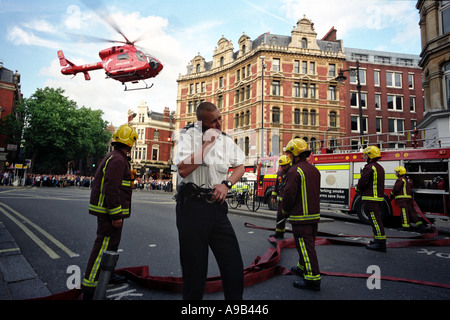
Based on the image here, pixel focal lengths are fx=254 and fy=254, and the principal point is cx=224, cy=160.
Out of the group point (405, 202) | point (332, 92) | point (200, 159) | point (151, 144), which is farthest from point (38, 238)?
point (151, 144)

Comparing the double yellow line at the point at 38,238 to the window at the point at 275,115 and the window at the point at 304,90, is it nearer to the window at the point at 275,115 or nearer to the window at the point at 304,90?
the window at the point at 275,115

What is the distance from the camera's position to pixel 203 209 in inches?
75.5

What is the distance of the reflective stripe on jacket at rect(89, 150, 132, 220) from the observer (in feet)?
9.18

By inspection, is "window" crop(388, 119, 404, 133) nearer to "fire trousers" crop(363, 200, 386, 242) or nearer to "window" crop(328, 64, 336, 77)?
"window" crop(328, 64, 336, 77)

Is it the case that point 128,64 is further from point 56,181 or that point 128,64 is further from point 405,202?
point 56,181

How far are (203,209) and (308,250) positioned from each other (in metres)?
1.97

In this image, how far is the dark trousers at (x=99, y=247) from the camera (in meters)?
2.68

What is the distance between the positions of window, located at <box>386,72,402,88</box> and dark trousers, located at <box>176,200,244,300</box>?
3916 cm

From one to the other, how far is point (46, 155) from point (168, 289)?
145 ft

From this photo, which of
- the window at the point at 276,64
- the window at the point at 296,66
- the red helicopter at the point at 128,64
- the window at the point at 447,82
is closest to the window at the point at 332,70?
the window at the point at 296,66

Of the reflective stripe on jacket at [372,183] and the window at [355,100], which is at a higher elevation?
the window at [355,100]

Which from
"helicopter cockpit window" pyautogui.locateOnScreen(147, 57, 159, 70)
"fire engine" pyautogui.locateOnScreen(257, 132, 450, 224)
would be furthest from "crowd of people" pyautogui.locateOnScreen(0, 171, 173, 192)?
"fire engine" pyautogui.locateOnScreen(257, 132, 450, 224)

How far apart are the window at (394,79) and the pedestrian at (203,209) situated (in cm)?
3896
